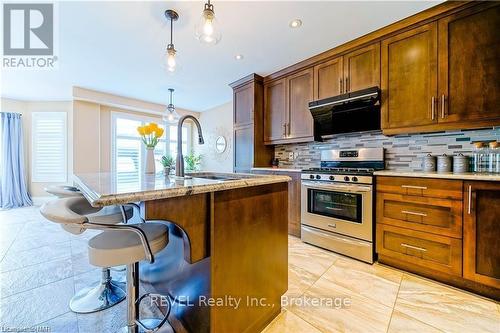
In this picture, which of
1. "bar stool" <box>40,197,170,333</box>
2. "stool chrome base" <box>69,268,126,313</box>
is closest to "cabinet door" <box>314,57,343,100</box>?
"bar stool" <box>40,197,170,333</box>

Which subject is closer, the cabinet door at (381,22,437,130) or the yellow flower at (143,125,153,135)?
the yellow flower at (143,125,153,135)

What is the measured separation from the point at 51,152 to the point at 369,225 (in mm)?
6776

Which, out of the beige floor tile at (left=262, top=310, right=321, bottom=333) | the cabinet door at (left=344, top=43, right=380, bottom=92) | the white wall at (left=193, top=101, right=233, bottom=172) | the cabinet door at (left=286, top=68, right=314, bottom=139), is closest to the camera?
the beige floor tile at (left=262, top=310, right=321, bottom=333)

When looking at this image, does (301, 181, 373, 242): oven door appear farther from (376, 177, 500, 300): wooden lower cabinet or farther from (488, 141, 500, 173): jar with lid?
(488, 141, 500, 173): jar with lid

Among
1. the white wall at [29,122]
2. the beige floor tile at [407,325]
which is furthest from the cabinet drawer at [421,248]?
the white wall at [29,122]

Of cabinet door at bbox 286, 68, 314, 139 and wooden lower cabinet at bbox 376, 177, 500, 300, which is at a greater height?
cabinet door at bbox 286, 68, 314, 139

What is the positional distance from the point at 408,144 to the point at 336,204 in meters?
1.12

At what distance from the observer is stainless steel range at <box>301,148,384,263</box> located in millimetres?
2281

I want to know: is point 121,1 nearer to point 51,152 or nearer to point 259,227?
point 259,227

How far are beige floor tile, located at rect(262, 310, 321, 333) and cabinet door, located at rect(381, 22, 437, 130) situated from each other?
2.12 meters

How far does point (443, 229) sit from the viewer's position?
185 centimetres

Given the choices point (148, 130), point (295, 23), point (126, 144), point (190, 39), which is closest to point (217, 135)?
point (126, 144)

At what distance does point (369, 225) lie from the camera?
2.26 meters

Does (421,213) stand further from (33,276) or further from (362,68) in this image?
(33,276)
